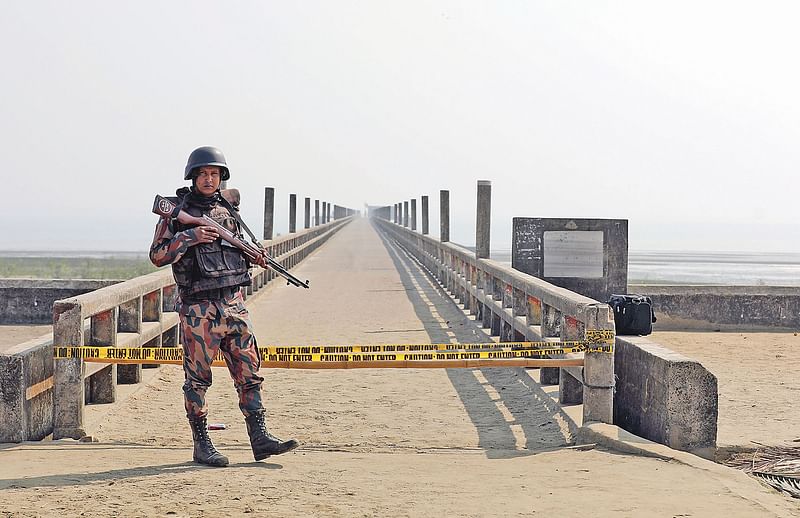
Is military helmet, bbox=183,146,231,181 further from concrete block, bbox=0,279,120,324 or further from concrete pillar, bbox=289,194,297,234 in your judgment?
concrete pillar, bbox=289,194,297,234

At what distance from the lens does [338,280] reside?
24.3 m

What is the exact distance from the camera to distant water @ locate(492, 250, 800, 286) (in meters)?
39.8

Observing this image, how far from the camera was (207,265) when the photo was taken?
6395mm

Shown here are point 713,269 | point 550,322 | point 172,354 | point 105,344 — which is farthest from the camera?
point 713,269

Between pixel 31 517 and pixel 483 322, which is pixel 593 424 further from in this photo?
pixel 483 322

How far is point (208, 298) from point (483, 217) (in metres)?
10.1

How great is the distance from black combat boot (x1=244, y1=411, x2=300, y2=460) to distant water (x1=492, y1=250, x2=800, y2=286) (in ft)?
93.1

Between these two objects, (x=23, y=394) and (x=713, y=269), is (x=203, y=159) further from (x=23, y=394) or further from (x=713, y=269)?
(x=713, y=269)

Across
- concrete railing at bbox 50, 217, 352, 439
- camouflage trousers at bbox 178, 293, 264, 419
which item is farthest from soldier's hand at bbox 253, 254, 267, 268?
concrete railing at bbox 50, 217, 352, 439

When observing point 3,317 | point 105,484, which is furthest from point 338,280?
point 105,484

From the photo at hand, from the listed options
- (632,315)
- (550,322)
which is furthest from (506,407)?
(632,315)

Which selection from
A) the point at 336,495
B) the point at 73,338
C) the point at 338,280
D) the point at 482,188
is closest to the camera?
the point at 336,495

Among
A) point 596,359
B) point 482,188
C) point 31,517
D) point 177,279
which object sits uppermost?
point 482,188

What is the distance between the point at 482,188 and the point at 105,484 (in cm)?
1071
